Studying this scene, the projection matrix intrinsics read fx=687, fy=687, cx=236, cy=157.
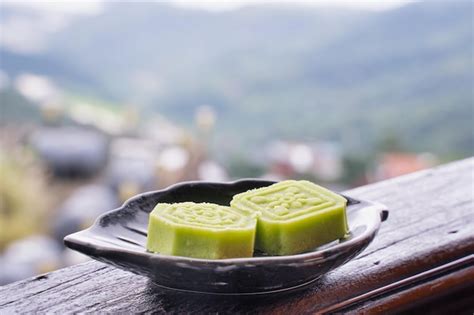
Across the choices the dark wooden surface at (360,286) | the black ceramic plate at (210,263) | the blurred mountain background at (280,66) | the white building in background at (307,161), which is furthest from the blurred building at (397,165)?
the black ceramic plate at (210,263)

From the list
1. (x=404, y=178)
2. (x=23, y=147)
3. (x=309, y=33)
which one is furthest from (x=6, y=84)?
(x=404, y=178)

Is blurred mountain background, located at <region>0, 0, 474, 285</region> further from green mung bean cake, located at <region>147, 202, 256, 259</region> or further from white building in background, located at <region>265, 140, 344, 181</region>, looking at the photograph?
green mung bean cake, located at <region>147, 202, 256, 259</region>

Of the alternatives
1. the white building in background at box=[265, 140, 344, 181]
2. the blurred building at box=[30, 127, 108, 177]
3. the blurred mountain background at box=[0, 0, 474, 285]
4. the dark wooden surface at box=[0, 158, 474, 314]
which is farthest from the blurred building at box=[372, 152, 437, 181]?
the dark wooden surface at box=[0, 158, 474, 314]

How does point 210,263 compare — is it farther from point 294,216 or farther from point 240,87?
point 240,87

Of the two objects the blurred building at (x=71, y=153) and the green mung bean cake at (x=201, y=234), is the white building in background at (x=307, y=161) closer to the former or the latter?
the blurred building at (x=71, y=153)

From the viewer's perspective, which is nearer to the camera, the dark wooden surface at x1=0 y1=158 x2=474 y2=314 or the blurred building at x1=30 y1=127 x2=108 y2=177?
the dark wooden surface at x1=0 y1=158 x2=474 y2=314

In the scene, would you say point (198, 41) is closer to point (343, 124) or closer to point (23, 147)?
point (343, 124)
